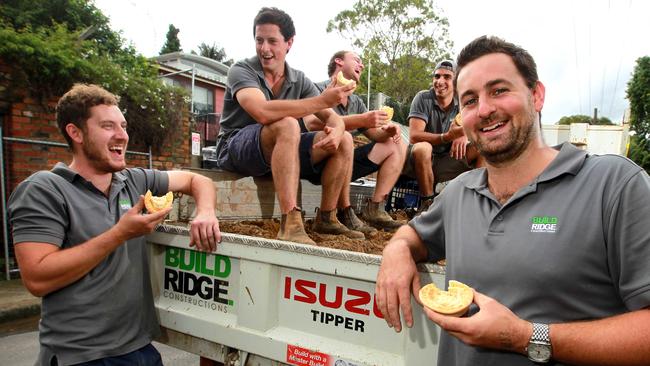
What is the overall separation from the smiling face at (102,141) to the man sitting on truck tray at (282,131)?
0.71 m

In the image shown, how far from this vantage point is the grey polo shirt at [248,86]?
9.01ft

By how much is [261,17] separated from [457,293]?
2.26 meters

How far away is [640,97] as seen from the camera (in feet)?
65.4

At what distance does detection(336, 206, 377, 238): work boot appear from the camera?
2.78 m

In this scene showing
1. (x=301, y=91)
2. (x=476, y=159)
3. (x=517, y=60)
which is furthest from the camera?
(x=476, y=159)

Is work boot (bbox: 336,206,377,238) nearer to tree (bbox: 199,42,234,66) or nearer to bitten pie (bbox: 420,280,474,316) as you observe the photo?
bitten pie (bbox: 420,280,474,316)

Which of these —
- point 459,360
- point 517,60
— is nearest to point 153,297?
point 459,360

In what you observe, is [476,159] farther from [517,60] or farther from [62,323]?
[62,323]

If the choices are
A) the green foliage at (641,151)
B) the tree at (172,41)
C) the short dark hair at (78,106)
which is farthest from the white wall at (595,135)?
the tree at (172,41)

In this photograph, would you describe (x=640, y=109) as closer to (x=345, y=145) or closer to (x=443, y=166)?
(x=443, y=166)

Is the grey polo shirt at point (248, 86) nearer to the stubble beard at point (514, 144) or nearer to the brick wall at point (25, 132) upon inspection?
the stubble beard at point (514, 144)

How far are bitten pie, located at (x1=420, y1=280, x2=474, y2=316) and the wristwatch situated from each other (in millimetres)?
177

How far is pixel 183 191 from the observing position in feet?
8.09

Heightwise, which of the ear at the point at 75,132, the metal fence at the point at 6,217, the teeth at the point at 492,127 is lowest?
the metal fence at the point at 6,217
